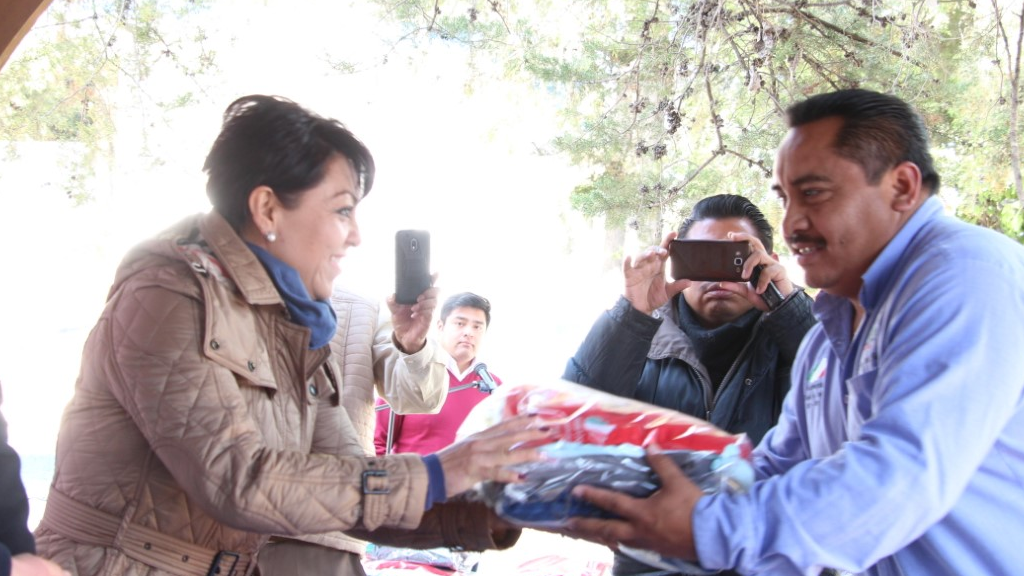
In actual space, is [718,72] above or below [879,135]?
above

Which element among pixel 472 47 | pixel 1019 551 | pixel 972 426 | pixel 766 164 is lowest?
pixel 1019 551

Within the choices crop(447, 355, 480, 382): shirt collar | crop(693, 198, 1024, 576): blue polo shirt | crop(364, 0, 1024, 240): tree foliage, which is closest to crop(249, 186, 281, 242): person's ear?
crop(693, 198, 1024, 576): blue polo shirt

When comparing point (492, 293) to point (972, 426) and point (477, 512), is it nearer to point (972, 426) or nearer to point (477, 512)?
point (477, 512)

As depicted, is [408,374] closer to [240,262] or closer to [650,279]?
[650,279]

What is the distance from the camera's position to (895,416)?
4.62 feet

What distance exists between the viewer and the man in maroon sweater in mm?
4348

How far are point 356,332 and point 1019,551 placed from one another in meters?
1.83

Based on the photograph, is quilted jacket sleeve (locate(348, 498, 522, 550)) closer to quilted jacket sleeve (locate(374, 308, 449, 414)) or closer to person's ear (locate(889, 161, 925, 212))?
quilted jacket sleeve (locate(374, 308, 449, 414))

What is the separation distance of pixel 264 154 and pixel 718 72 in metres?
3.27

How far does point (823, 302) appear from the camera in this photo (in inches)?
77.2

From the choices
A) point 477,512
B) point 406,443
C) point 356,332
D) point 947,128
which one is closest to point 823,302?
point 477,512

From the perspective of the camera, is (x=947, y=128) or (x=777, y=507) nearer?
(x=777, y=507)

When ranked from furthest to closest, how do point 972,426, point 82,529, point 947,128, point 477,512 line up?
1. point 947,128
2. point 477,512
3. point 82,529
4. point 972,426

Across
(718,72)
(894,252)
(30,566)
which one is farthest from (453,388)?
(30,566)
